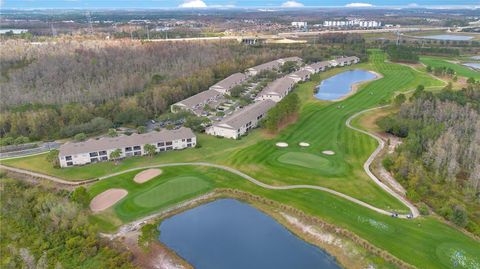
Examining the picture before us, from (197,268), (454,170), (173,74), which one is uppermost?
(173,74)

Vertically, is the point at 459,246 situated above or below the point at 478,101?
below

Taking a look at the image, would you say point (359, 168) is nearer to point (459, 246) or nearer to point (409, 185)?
point (409, 185)

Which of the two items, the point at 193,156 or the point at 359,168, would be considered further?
the point at 193,156

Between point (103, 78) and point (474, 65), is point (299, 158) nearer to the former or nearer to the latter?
→ point (103, 78)

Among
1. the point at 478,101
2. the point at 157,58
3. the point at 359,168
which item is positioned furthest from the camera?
the point at 157,58

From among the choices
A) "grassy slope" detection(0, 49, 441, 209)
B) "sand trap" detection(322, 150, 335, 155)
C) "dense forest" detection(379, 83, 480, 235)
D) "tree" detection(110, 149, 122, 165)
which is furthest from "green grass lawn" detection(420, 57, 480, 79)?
"tree" detection(110, 149, 122, 165)

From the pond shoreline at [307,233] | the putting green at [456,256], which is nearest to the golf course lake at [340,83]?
the pond shoreline at [307,233]

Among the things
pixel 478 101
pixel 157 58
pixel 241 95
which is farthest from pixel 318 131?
pixel 157 58

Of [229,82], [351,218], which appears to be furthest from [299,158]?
[229,82]
